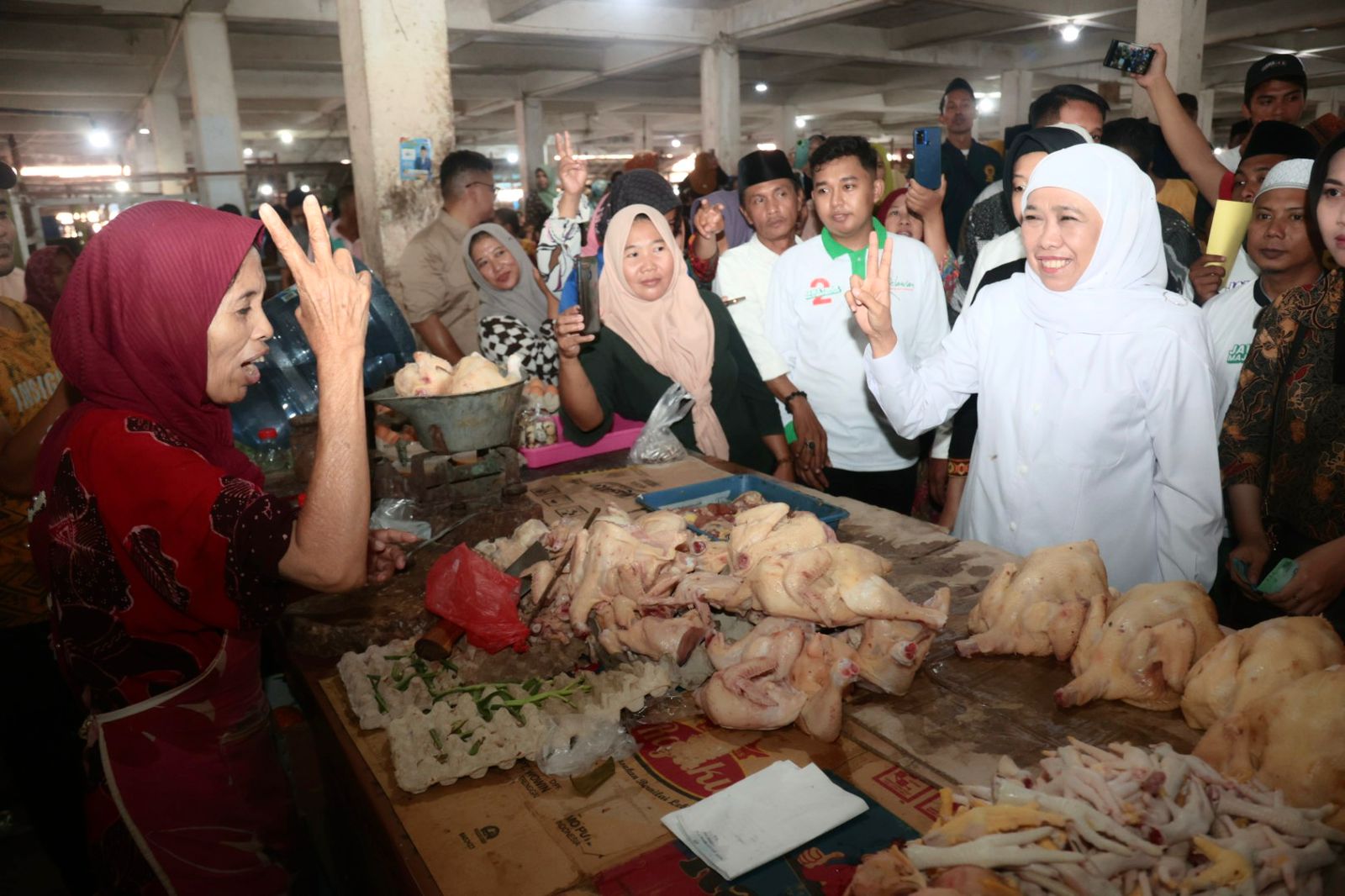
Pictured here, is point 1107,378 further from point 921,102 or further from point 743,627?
point 921,102

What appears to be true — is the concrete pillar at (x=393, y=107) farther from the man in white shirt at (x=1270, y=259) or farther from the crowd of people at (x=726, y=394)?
the man in white shirt at (x=1270, y=259)

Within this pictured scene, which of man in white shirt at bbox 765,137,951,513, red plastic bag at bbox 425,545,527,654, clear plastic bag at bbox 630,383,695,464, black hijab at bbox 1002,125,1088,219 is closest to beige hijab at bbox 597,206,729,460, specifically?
clear plastic bag at bbox 630,383,695,464

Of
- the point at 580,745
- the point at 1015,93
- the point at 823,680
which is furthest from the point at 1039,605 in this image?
the point at 1015,93

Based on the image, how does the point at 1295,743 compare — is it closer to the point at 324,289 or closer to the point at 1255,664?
the point at 1255,664

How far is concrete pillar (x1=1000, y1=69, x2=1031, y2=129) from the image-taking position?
16.5 m

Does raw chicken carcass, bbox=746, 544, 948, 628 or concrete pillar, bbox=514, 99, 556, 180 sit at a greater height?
concrete pillar, bbox=514, 99, 556, 180

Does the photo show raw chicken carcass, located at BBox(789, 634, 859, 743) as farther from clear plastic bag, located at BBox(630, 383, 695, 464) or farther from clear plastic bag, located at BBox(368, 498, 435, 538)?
clear plastic bag, located at BBox(630, 383, 695, 464)

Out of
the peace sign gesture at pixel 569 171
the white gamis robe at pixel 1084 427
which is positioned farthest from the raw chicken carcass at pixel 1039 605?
the peace sign gesture at pixel 569 171

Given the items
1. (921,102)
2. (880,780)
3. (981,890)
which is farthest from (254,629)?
(921,102)

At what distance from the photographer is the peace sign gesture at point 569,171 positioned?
431cm

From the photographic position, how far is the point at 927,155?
12.9ft

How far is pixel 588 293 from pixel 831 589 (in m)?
1.80

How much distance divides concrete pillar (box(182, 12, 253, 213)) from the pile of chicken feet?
9941mm

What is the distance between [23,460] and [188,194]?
305 inches
